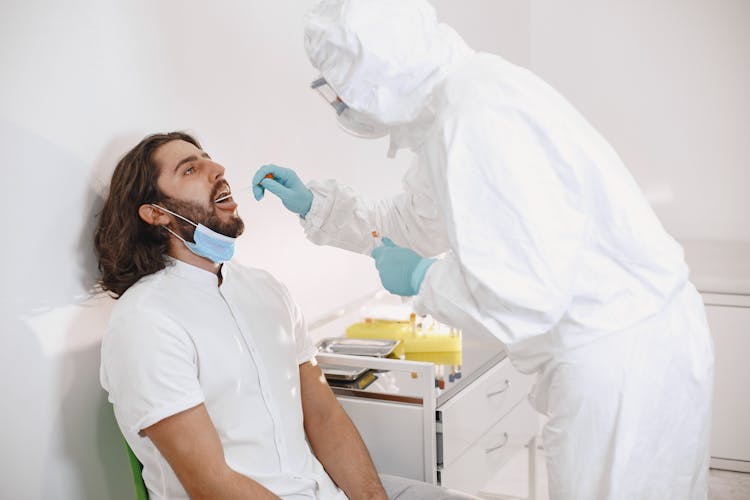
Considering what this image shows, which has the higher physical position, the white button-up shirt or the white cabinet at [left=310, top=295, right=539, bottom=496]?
the white button-up shirt

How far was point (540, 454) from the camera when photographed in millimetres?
3295

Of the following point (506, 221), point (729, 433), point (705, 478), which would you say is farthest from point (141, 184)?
point (729, 433)

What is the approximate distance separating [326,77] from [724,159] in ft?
9.04

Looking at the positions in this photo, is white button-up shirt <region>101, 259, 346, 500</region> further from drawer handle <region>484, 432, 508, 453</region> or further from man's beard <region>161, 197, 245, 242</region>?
drawer handle <region>484, 432, 508, 453</region>

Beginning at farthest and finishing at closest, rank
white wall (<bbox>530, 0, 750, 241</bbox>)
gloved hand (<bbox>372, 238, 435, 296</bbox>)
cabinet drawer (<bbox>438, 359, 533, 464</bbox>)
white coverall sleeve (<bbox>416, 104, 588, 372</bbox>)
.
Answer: white wall (<bbox>530, 0, 750, 241</bbox>), cabinet drawer (<bbox>438, 359, 533, 464</bbox>), gloved hand (<bbox>372, 238, 435, 296</bbox>), white coverall sleeve (<bbox>416, 104, 588, 372</bbox>)

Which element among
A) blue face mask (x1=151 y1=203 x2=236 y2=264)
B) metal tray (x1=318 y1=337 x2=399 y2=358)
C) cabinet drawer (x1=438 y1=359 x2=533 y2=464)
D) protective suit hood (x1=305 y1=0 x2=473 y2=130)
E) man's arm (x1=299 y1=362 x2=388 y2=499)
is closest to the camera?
protective suit hood (x1=305 y1=0 x2=473 y2=130)

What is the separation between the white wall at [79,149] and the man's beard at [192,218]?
17cm

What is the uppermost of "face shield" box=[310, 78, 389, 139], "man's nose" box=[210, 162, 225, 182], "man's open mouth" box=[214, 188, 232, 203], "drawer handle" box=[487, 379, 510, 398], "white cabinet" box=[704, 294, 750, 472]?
"face shield" box=[310, 78, 389, 139]

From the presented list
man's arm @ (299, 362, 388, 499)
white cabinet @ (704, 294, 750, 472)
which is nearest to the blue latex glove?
man's arm @ (299, 362, 388, 499)

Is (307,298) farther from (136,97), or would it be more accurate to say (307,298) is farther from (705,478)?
(705,478)

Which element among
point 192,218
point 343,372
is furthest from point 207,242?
point 343,372

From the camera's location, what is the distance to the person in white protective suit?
1.33 metres

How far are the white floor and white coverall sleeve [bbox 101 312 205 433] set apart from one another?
178 cm

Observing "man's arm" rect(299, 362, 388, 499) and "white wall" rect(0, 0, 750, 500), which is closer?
"white wall" rect(0, 0, 750, 500)
